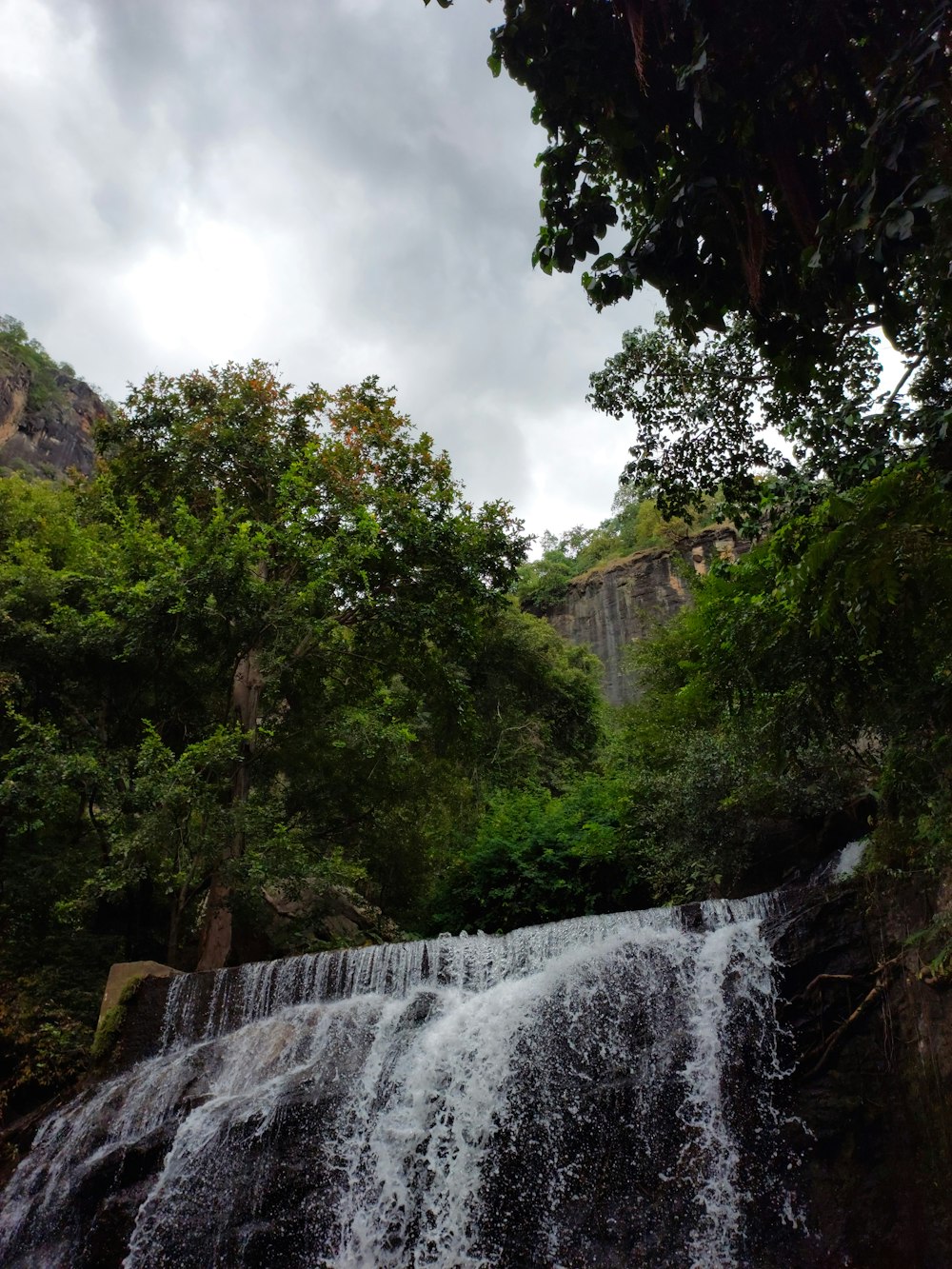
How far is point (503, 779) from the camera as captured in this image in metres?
19.7

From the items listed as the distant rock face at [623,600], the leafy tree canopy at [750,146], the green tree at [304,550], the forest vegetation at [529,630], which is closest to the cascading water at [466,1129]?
the forest vegetation at [529,630]

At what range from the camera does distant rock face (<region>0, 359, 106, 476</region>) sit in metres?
44.6

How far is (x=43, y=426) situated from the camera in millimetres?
47750

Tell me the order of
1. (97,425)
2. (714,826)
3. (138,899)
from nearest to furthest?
(714,826) → (138,899) → (97,425)

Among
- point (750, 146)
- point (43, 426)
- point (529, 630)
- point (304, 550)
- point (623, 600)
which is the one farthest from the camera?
point (43, 426)

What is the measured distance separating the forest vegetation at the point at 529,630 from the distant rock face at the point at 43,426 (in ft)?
99.8

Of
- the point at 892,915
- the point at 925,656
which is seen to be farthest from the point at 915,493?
the point at 892,915

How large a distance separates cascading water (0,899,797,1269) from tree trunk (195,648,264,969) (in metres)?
1.98

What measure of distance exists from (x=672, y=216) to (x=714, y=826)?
8.95 m

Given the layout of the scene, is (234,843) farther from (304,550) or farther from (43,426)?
(43,426)

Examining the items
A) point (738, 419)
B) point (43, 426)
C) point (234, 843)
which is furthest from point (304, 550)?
point (43, 426)

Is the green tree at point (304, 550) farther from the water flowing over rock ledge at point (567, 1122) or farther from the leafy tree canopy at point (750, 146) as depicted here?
the leafy tree canopy at point (750, 146)

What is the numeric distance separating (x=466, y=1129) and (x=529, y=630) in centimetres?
1575

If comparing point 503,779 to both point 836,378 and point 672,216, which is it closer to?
point 836,378
